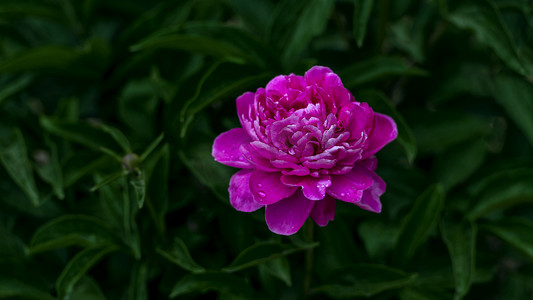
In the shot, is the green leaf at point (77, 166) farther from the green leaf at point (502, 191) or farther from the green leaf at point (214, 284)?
the green leaf at point (502, 191)

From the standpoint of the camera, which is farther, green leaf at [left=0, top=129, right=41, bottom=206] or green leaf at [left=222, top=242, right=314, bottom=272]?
green leaf at [left=0, top=129, right=41, bottom=206]

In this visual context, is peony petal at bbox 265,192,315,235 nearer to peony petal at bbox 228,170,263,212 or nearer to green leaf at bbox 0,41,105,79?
peony petal at bbox 228,170,263,212

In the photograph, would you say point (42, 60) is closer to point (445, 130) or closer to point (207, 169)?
point (207, 169)

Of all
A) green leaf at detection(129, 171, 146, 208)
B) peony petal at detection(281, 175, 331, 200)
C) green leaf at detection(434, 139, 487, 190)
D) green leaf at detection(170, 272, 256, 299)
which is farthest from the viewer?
green leaf at detection(434, 139, 487, 190)

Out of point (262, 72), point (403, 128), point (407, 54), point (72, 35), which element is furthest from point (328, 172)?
point (72, 35)

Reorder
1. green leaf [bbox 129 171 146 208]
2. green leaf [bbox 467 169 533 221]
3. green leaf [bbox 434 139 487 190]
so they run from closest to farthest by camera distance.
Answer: green leaf [bbox 129 171 146 208], green leaf [bbox 467 169 533 221], green leaf [bbox 434 139 487 190]

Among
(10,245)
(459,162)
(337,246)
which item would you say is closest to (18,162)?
(10,245)

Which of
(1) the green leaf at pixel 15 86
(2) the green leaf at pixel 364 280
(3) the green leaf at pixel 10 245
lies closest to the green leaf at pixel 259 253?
(2) the green leaf at pixel 364 280

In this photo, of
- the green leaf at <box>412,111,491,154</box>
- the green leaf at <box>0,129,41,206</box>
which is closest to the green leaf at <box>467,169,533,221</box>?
the green leaf at <box>412,111,491,154</box>
